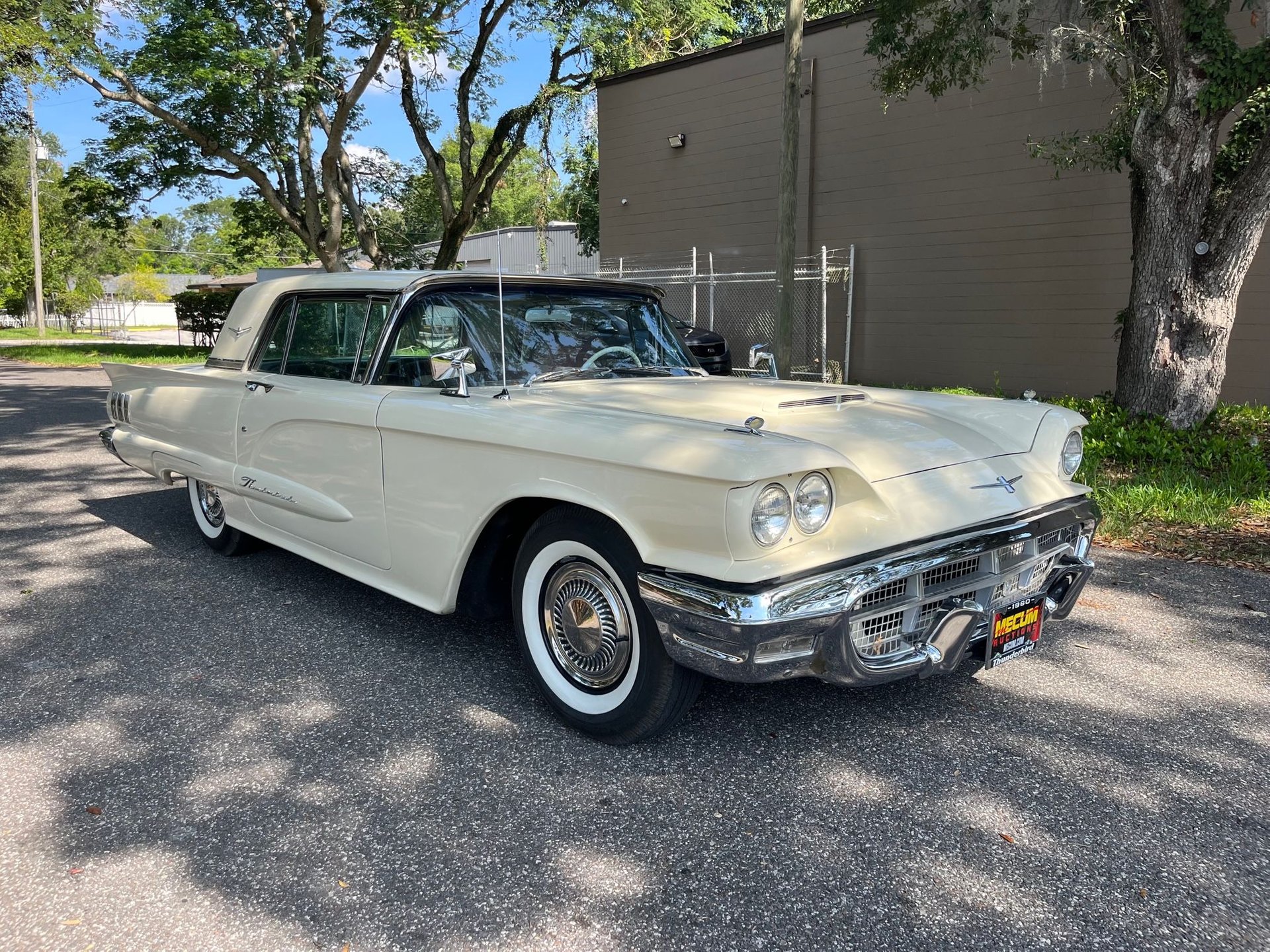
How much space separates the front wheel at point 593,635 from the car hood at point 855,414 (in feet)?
1.63

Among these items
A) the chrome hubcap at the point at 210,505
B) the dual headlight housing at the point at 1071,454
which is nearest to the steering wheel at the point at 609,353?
the dual headlight housing at the point at 1071,454

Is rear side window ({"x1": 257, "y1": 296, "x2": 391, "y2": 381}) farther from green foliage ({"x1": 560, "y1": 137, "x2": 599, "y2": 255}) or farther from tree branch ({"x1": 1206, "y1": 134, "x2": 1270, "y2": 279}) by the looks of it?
green foliage ({"x1": 560, "y1": 137, "x2": 599, "y2": 255})

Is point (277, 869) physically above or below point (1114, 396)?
below

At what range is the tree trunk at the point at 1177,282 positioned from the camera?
23.3ft

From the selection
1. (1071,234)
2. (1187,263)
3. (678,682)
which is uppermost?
(1071,234)

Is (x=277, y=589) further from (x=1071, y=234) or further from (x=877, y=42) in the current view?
(x=1071, y=234)

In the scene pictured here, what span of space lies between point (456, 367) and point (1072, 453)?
2430 millimetres

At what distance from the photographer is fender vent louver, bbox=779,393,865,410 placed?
10.8 feet

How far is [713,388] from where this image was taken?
3760mm

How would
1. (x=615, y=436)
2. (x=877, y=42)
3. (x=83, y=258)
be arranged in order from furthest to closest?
(x=83, y=258), (x=877, y=42), (x=615, y=436)

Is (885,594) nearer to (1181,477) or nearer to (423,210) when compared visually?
(1181,477)

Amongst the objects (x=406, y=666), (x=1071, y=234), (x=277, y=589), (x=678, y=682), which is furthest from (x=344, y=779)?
(x=1071, y=234)

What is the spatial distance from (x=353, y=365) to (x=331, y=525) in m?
0.70

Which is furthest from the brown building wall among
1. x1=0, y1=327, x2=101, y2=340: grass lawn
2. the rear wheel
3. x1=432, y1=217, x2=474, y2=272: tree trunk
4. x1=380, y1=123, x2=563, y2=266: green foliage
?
x1=0, y1=327, x2=101, y2=340: grass lawn
